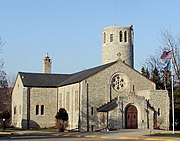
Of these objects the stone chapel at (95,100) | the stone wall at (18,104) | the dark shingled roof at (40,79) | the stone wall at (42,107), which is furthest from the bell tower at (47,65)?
the stone wall at (42,107)

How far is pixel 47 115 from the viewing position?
208ft

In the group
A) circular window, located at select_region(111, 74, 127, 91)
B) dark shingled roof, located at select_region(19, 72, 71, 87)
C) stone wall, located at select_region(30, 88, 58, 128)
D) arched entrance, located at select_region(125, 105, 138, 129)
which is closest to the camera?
arched entrance, located at select_region(125, 105, 138, 129)

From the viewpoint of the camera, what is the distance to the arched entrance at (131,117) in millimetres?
53969

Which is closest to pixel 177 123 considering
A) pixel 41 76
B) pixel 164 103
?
pixel 164 103

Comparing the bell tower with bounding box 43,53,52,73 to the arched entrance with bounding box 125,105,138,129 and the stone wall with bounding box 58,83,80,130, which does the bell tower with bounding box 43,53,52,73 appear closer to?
the stone wall with bounding box 58,83,80,130

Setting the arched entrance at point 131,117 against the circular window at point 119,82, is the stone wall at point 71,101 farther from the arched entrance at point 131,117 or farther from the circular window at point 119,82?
the arched entrance at point 131,117

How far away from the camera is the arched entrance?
53969 mm

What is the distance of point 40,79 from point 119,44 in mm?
14226

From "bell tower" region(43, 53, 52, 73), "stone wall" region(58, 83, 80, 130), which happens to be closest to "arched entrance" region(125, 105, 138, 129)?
"stone wall" region(58, 83, 80, 130)

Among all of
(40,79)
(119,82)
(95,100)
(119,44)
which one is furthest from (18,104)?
(119,44)

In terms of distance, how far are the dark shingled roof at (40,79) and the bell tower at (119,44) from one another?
27.7ft

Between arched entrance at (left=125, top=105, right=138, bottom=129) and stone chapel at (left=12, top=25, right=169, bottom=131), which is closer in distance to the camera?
arched entrance at (left=125, top=105, right=138, bottom=129)

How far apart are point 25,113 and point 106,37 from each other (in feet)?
63.0

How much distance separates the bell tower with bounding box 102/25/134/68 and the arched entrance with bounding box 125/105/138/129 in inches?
645
